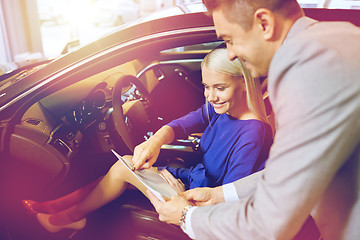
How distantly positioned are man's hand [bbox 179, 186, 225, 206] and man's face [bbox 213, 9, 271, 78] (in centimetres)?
75

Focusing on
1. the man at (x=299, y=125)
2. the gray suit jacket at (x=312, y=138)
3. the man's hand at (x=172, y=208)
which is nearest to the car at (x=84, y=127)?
the man's hand at (x=172, y=208)

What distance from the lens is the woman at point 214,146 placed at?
1598 millimetres

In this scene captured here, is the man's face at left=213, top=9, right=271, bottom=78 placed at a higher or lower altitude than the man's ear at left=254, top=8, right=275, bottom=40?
lower

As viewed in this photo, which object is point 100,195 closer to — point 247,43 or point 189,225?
point 189,225

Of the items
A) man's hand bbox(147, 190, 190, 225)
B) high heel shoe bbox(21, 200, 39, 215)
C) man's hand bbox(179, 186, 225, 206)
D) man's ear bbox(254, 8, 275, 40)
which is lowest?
high heel shoe bbox(21, 200, 39, 215)

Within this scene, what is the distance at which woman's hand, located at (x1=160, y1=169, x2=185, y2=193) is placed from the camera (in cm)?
185

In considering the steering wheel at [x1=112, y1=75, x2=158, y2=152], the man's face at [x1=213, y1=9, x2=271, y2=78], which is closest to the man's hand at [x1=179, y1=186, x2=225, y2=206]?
the steering wheel at [x1=112, y1=75, x2=158, y2=152]

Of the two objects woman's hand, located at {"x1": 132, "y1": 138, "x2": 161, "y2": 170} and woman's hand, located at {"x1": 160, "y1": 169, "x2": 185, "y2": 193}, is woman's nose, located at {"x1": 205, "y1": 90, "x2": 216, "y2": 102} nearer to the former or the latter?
woman's hand, located at {"x1": 132, "y1": 138, "x2": 161, "y2": 170}

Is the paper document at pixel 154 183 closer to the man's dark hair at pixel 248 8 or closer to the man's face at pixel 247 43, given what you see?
the man's face at pixel 247 43

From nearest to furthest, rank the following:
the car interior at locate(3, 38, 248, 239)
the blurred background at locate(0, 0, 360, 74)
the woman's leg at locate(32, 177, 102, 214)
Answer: the car interior at locate(3, 38, 248, 239)
the woman's leg at locate(32, 177, 102, 214)
the blurred background at locate(0, 0, 360, 74)

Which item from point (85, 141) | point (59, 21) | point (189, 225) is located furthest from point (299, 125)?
point (59, 21)

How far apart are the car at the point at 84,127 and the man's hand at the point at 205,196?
0.87ft

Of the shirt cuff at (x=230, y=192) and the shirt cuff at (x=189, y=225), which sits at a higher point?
the shirt cuff at (x=189, y=225)

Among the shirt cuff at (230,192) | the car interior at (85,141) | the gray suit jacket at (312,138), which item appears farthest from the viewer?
the car interior at (85,141)
